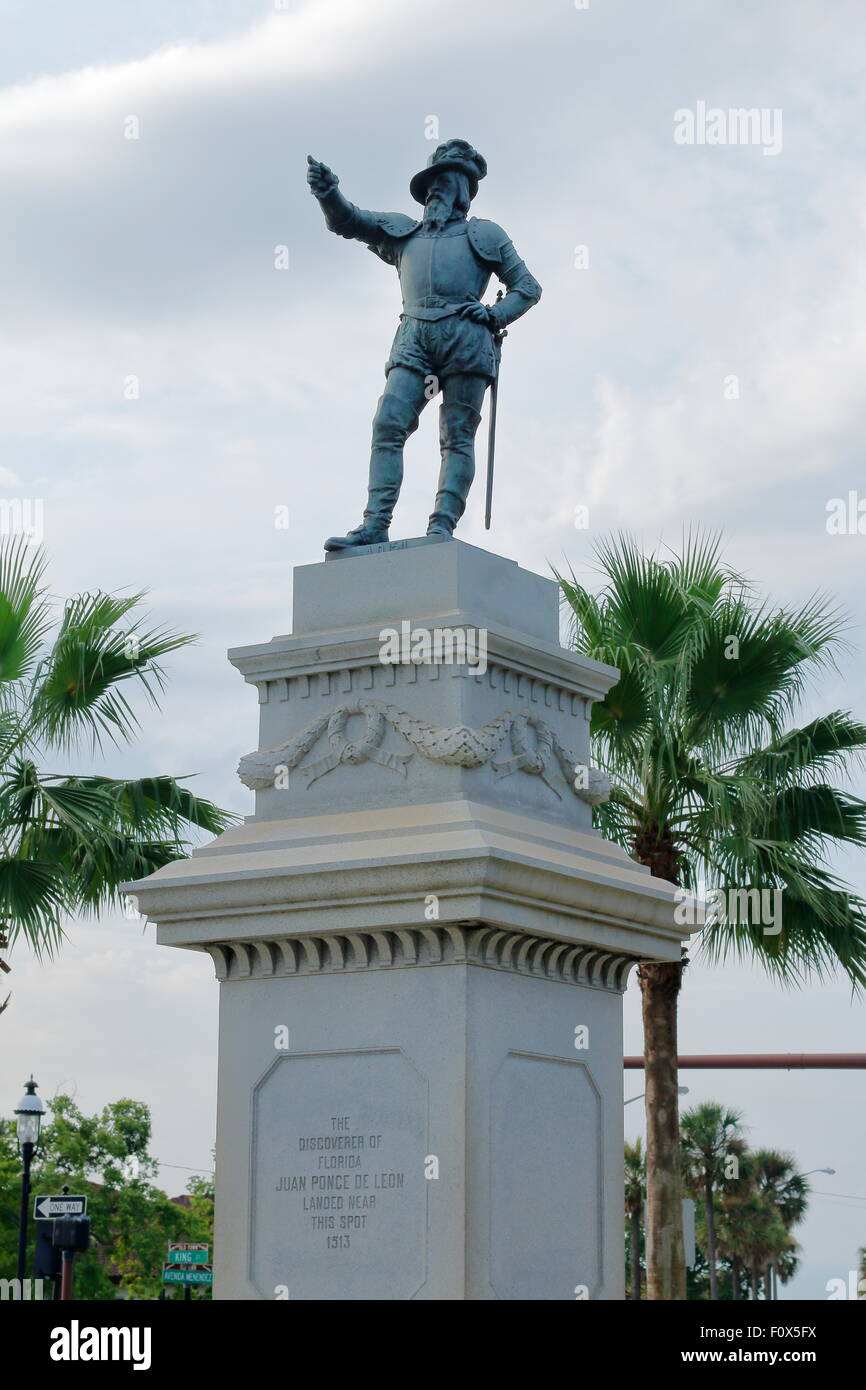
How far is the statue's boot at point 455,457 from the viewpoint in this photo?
9.34 metres

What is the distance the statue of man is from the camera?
9375 mm

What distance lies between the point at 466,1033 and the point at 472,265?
3805 millimetres

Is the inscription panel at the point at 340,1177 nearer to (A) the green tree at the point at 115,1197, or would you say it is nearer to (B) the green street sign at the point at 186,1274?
(B) the green street sign at the point at 186,1274

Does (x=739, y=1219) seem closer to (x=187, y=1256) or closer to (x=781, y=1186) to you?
(x=781, y=1186)

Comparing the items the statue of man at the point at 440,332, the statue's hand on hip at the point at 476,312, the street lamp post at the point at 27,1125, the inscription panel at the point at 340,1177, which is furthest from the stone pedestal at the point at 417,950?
the street lamp post at the point at 27,1125

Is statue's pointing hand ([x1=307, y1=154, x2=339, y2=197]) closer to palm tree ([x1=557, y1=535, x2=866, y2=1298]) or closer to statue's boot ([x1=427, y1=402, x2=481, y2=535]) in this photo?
statue's boot ([x1=427, y1=402, x2=481, y2=535])

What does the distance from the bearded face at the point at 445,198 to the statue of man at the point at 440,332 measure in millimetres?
10

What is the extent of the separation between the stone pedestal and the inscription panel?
11 millimetres

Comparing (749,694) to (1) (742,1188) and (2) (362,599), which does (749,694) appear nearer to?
(2) (362,599)

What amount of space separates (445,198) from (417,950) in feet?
12.5

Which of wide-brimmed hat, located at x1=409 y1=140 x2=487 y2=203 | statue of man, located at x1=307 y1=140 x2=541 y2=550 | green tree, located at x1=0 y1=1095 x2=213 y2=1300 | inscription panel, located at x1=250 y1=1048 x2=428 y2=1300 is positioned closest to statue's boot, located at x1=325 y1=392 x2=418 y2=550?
statue of man, located at x1=307 y1=140 x2=541 y2=550

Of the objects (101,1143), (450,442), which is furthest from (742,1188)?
(450,442)

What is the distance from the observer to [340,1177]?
824 centimetres

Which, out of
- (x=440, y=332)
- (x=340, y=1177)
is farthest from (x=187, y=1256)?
(x=440, y=332)
